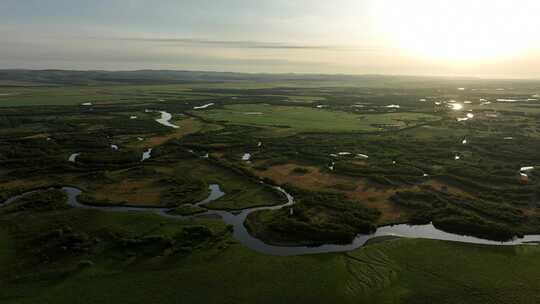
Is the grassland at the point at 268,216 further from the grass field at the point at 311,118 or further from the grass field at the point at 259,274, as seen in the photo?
the grass field at the point at 311,118

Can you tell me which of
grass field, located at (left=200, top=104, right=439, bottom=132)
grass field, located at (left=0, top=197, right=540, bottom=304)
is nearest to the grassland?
grass field, located at (left=0, top=197, right=540, bottom=304)

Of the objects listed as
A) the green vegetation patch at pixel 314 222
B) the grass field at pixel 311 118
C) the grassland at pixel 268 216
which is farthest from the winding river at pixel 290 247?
the grass field at pixel 311 118

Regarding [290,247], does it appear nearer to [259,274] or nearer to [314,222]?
[314,222]

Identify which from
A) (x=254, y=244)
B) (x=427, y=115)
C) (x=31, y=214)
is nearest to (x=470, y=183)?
(x=254, y=244)

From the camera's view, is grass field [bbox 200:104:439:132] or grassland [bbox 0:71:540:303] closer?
grassland [bbox 0:71:540:303]

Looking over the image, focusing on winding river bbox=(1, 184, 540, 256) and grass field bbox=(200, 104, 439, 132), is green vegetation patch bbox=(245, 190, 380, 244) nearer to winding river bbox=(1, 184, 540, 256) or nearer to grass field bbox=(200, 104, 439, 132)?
winding river bbox=(1, 184, 540, 256)

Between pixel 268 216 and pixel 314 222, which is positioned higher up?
pixel 314 222

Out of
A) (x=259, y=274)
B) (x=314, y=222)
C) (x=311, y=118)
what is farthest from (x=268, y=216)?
(x=311, y=118)

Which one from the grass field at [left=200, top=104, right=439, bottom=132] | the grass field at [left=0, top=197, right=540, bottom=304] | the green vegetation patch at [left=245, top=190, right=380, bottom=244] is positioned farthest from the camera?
the grass field at [left=200, top=104, right=439, bottom=132]

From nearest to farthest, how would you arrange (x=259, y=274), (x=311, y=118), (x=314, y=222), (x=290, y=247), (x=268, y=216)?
1. (x=259, y=274)
2. (x=290, y=247)
3. (x=314, y=222)
4. (x=268, y=216)
5. (x=311, y=118)
